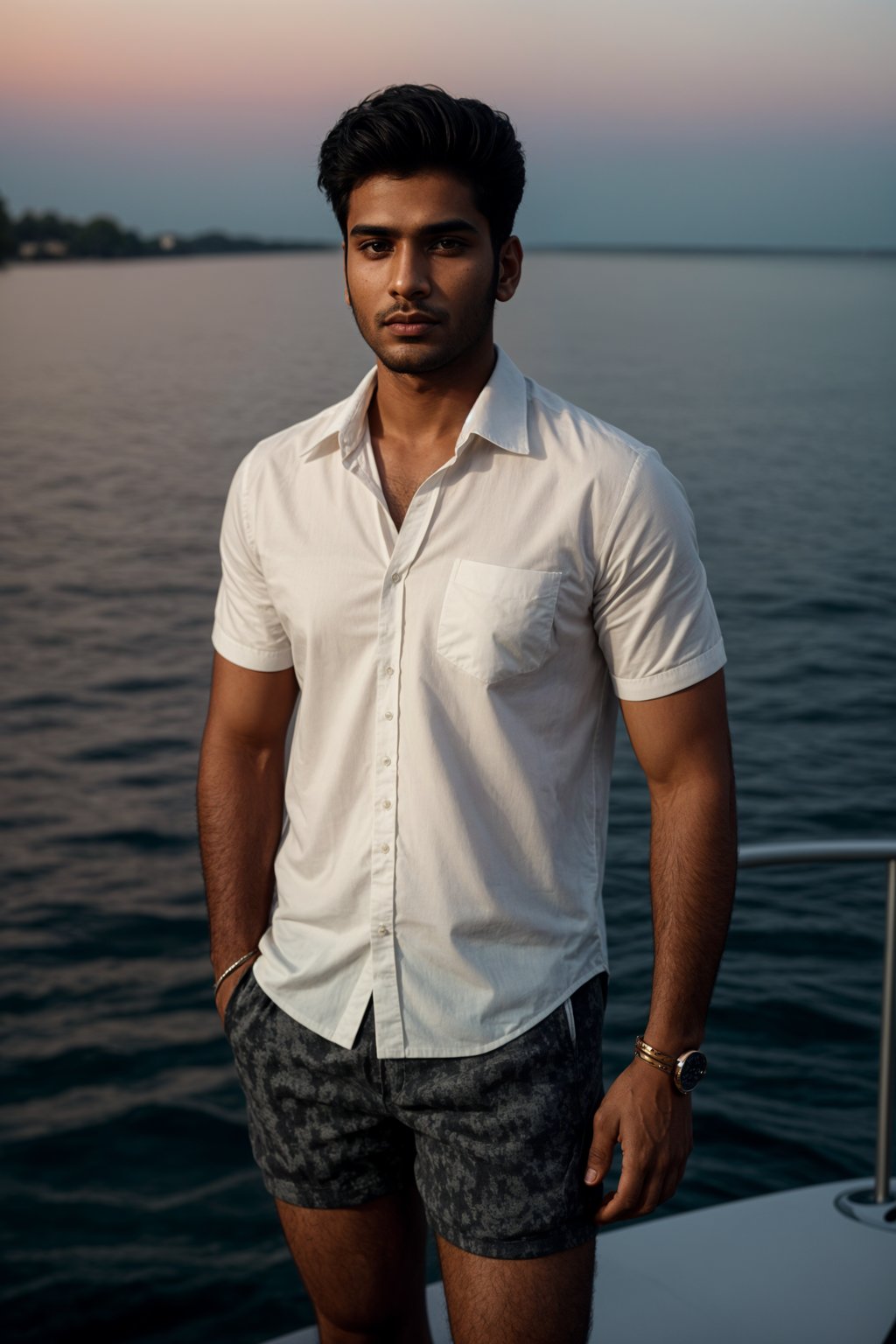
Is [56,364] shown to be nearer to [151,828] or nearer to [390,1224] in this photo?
[151,828]

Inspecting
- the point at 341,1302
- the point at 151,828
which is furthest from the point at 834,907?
the point at 341,1302

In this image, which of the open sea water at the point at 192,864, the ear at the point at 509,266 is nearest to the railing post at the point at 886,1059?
the ear at the point at 509,266

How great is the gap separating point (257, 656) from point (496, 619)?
491mm

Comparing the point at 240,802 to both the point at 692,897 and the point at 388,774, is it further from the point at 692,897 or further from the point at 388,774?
the point at 692,897

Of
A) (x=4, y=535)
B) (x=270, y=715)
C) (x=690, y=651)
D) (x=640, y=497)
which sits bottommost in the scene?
(x=4, y=535)

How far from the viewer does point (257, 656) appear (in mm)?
2305

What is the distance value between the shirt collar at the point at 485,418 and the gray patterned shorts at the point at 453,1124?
800 mm

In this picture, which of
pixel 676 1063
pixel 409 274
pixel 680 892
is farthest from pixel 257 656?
pixel 676 1063

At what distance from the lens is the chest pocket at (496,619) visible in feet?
6.52

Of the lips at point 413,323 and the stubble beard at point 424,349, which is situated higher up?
the lips at point 413,323

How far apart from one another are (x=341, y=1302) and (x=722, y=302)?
83.5 metres

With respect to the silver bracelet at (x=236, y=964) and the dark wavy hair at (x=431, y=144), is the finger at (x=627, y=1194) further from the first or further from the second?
the dark wavy hair at (x=431, y=144)

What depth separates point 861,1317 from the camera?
279cm

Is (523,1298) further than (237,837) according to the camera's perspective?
No
